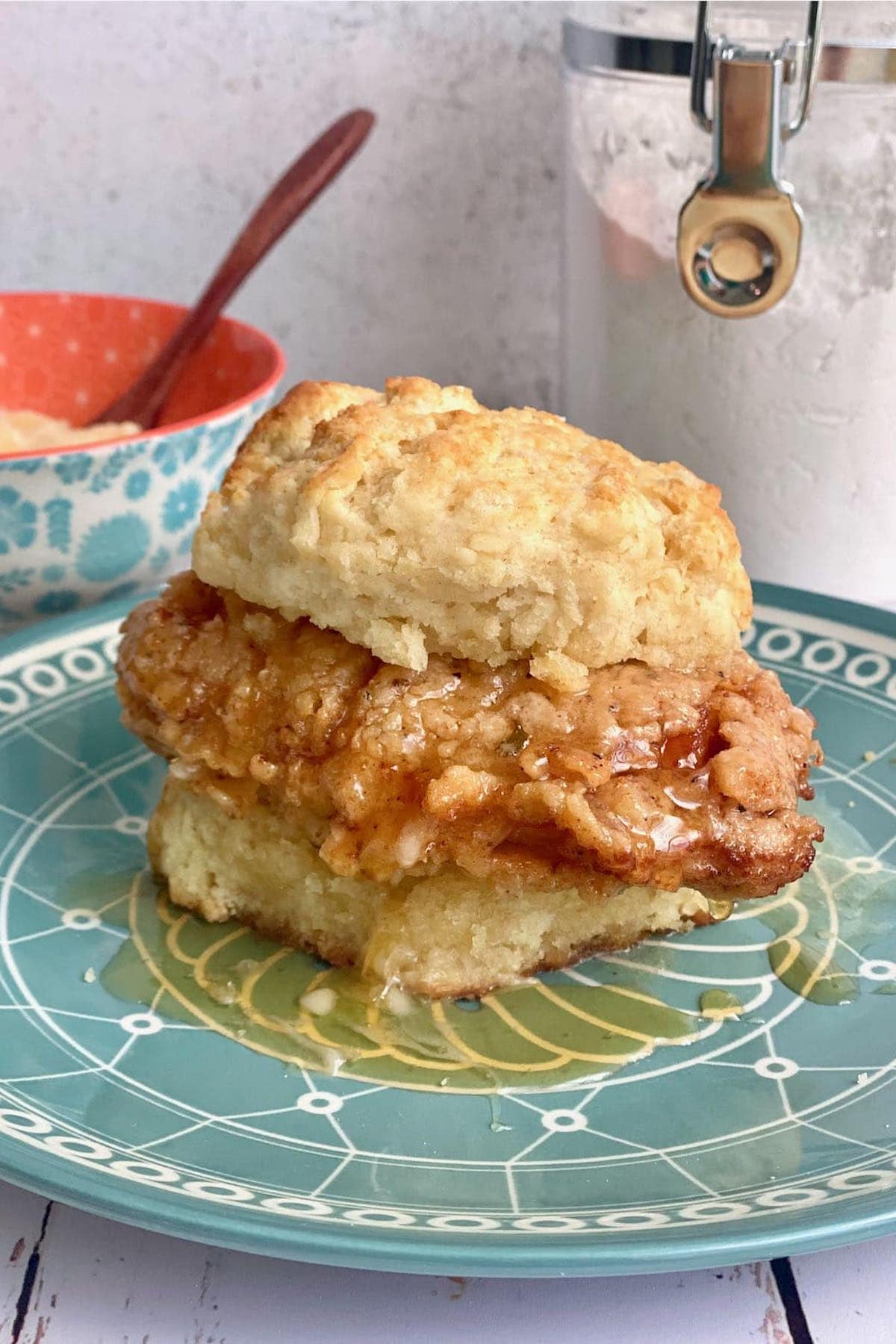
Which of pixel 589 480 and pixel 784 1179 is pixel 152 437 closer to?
pixel 589 480

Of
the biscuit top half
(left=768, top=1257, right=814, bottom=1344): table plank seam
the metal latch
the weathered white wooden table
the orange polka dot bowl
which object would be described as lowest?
(left=768, top=1257, right=814, bottom=1344): table plank seam

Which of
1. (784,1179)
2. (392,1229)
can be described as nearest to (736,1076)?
(784,1179)

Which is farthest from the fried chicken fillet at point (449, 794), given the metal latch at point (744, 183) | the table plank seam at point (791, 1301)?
the metal latch at point (744, 183)

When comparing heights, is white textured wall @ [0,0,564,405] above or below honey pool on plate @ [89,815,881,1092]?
above

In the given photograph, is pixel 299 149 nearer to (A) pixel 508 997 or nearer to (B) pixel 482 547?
(B) pixel 482 547

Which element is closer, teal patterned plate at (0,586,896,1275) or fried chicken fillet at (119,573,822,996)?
teal patterned plate at (0,586,896,1275)

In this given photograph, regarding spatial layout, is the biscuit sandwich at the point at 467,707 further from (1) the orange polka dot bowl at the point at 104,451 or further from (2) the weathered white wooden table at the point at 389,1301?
(1) the orange polka dot bowl at the point at 104,451

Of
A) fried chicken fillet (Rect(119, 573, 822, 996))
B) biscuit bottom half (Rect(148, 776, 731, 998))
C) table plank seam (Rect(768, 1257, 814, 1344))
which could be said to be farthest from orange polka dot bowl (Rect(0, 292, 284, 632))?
table plank seam (Rect(768, 1257, 814, 1344))

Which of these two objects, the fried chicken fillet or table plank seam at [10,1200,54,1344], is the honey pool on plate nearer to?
the fried chicken fillet
